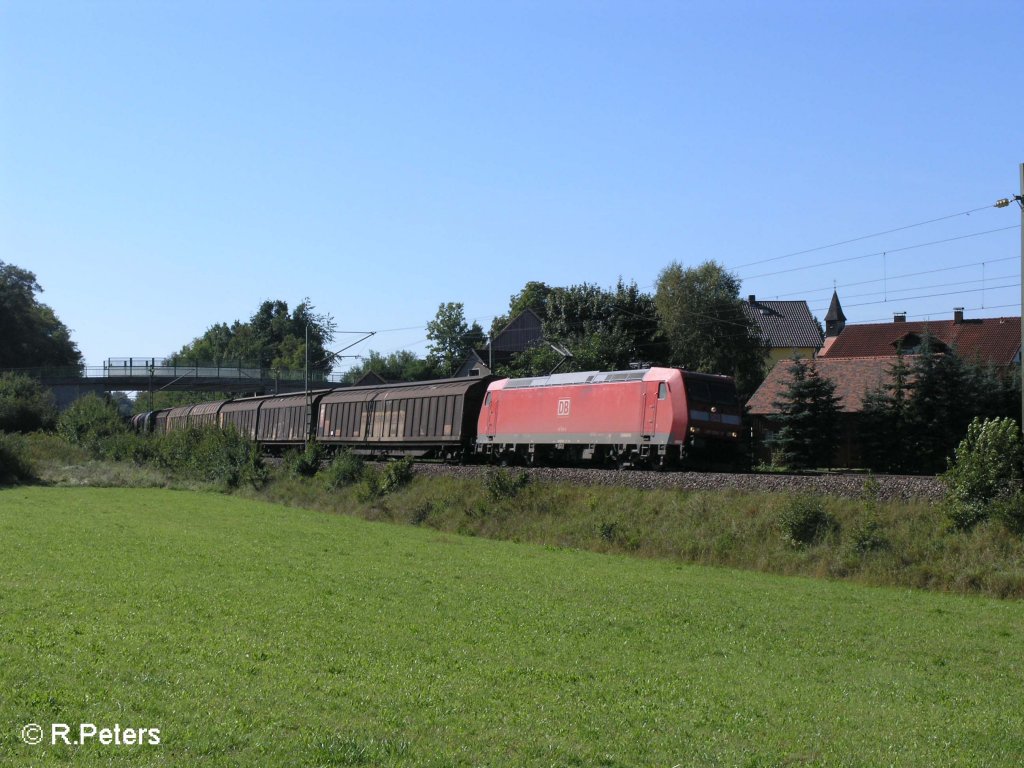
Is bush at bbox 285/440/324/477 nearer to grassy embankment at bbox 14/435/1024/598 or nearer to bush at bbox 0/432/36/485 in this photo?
grassy embankment at bbox 14/435/1024/598

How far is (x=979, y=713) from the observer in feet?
33.6

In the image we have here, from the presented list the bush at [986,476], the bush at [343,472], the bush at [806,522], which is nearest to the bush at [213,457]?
the bush at [343,472]

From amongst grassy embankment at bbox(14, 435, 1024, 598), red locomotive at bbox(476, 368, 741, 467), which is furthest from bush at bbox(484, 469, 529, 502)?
red locomotive at bbox(476, 368, 741, 467)

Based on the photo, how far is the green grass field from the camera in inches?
332

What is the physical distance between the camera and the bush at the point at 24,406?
233ft

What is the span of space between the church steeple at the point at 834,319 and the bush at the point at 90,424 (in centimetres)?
7673

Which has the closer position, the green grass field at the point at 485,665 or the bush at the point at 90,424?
the green grass field at the point at 485,665

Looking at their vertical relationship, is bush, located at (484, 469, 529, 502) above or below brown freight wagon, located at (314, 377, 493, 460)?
below

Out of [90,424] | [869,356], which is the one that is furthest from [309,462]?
[869,356]

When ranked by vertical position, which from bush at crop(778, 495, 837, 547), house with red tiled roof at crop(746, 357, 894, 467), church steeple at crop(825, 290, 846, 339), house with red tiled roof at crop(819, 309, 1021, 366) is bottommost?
bush at crop(778, 495, 837, 547)

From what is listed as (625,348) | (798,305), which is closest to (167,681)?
(625,348)

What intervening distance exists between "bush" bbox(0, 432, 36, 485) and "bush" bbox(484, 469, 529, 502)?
2839cm

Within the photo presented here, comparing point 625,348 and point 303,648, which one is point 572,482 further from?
point 625,348

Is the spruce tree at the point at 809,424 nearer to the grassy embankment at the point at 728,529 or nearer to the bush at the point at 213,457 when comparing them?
the grassy embankment at the point at 728,529
